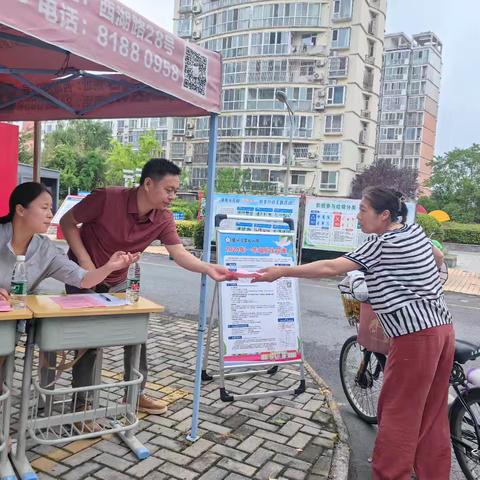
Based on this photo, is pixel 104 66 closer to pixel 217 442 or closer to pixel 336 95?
pixel 217 442

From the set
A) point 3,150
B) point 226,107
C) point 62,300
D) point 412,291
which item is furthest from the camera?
point 226,107

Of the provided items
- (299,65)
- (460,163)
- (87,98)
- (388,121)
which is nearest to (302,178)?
(299,65)

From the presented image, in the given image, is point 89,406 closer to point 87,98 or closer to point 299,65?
point 87,98

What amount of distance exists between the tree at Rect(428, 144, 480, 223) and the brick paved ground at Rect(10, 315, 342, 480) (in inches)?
1582

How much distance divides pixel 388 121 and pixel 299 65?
38.7 meters

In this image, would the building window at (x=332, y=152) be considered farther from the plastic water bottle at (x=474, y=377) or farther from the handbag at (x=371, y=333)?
the plastic water bottle at (x=474, y=377)

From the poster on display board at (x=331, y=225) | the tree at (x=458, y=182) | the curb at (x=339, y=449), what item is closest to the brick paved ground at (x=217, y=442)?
the curb at (x=339, y=449)

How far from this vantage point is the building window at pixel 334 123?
47.7 m

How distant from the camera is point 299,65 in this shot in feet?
161

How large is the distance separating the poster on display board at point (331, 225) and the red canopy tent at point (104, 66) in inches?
375

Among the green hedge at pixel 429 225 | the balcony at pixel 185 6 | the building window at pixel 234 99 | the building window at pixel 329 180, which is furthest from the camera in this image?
the balcony at pixel 185 6

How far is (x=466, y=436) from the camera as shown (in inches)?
123

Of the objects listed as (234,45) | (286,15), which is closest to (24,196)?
(286,15)

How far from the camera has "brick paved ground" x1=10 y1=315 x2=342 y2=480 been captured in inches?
118
